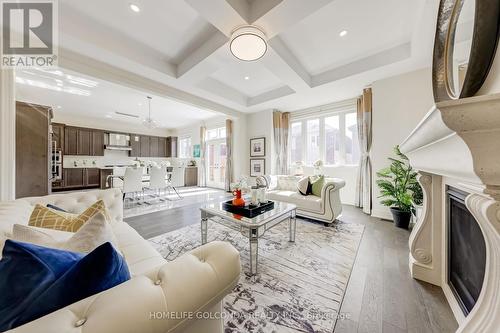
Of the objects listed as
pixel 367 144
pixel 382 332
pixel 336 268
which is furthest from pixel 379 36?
pixel 382 332

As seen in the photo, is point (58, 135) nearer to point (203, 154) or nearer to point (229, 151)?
point (203, 154)

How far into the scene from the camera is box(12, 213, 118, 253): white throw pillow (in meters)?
0.64

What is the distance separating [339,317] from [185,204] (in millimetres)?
3717

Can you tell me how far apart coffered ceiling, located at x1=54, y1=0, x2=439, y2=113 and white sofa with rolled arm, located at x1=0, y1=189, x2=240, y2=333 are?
7.44 feet

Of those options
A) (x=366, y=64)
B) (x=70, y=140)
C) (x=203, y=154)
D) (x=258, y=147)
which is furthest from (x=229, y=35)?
(x=70, y=140)

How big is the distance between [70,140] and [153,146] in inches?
103

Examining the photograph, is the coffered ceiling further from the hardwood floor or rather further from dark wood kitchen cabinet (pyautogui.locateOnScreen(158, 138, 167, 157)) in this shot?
dark wood kitchen cabinet (pyautogui.locateOnScreen(158, 138, 167, 157))

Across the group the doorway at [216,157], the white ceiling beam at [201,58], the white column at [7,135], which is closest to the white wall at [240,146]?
the doorway at [216,157]

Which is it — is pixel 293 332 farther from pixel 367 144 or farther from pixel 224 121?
pixel 224 121

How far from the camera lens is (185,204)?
13.8ft

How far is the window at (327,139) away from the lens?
418 cm

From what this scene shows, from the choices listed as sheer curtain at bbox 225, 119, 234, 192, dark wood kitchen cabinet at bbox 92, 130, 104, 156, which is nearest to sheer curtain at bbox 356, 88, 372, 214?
sheer curtain at bbox 225, 119, 234, 192

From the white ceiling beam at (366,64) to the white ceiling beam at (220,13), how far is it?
204cm

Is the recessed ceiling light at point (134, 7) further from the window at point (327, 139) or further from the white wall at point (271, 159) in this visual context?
the window at point (327, 139)
